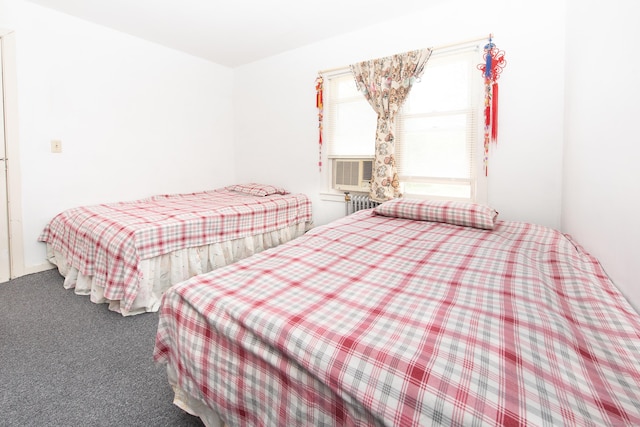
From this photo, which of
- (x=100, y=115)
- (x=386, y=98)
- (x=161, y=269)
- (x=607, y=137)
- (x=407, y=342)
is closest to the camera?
(x=407, y=342)

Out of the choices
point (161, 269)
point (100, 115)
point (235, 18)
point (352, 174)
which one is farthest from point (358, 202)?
point (100, 115)

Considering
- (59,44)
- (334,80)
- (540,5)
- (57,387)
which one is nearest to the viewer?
(57,387)

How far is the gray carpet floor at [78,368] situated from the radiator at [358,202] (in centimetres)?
204

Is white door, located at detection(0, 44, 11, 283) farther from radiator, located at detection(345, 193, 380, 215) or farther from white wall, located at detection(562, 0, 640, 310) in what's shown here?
white wall, located at detection(562, 0, 640, 310)

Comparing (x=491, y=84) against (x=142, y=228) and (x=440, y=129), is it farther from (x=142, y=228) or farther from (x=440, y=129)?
(x=142, y=228)

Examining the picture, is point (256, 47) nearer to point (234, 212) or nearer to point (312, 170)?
point (312, 170)

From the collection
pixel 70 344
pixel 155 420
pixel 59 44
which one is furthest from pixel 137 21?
pixel 155 420

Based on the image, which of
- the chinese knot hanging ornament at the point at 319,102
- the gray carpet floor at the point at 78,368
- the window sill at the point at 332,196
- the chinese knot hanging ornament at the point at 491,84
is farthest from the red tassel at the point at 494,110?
the gray carpet floor at the point at 78,368

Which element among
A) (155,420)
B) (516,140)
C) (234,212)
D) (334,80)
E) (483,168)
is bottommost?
(155,420)

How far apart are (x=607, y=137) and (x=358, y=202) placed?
2.11 metres

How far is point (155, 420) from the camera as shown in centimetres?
121

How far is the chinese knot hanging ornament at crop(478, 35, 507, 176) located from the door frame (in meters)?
3.75

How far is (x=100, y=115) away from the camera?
3008mm

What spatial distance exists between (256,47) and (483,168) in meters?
2.74
